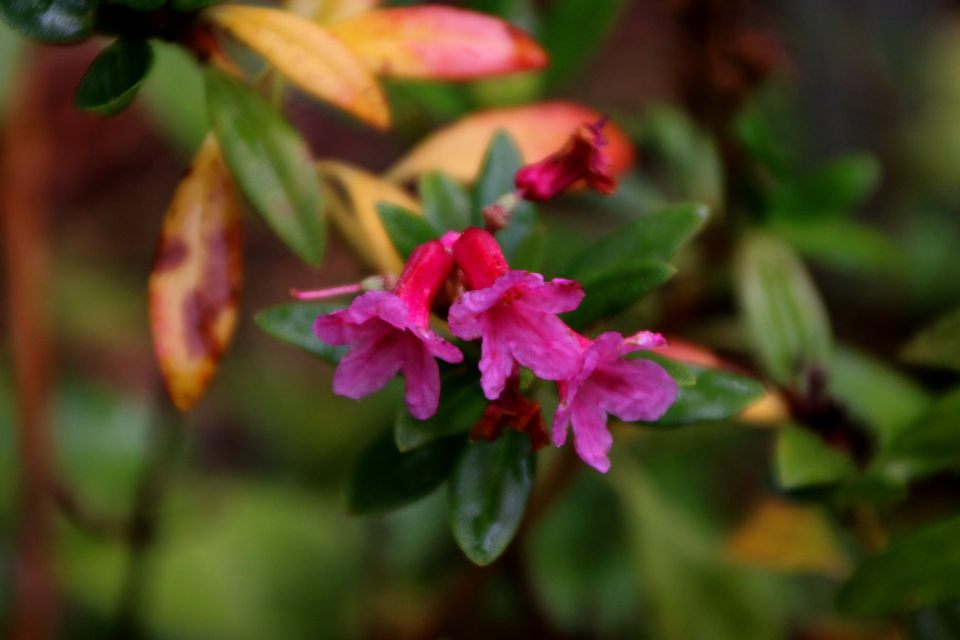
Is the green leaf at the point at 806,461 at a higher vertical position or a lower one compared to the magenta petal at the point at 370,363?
lower

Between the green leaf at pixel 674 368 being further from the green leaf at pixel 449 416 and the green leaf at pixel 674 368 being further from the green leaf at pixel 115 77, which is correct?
the green leaf at pixel 115 77

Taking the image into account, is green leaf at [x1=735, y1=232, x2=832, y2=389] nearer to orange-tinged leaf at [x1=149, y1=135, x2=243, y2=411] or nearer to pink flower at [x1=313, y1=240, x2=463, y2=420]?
pink flower at [x1=313, y1=240, x2=463, y2=420]

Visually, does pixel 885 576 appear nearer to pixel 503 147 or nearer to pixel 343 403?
pixel 503 147

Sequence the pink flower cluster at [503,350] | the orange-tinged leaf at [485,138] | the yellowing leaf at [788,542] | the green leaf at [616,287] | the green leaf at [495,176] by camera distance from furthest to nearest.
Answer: the yellowing leaf at [788,542]
the orange-tinged leaf at [485,138]
the green leaf at [495,176]
the green leaf at [616,287]
the pink flower cluster at [503,350]

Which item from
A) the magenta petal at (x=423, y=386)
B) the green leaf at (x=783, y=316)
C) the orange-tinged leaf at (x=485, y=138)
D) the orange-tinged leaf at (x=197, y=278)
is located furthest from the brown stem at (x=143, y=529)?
the green leaf at (x=783, y=316)

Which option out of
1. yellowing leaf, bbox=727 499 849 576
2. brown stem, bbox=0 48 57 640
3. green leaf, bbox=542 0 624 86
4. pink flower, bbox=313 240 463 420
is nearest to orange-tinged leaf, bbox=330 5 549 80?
pink flower, bbox=313 240 463 420

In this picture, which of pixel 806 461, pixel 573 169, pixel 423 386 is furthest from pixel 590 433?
pixel 806 461
